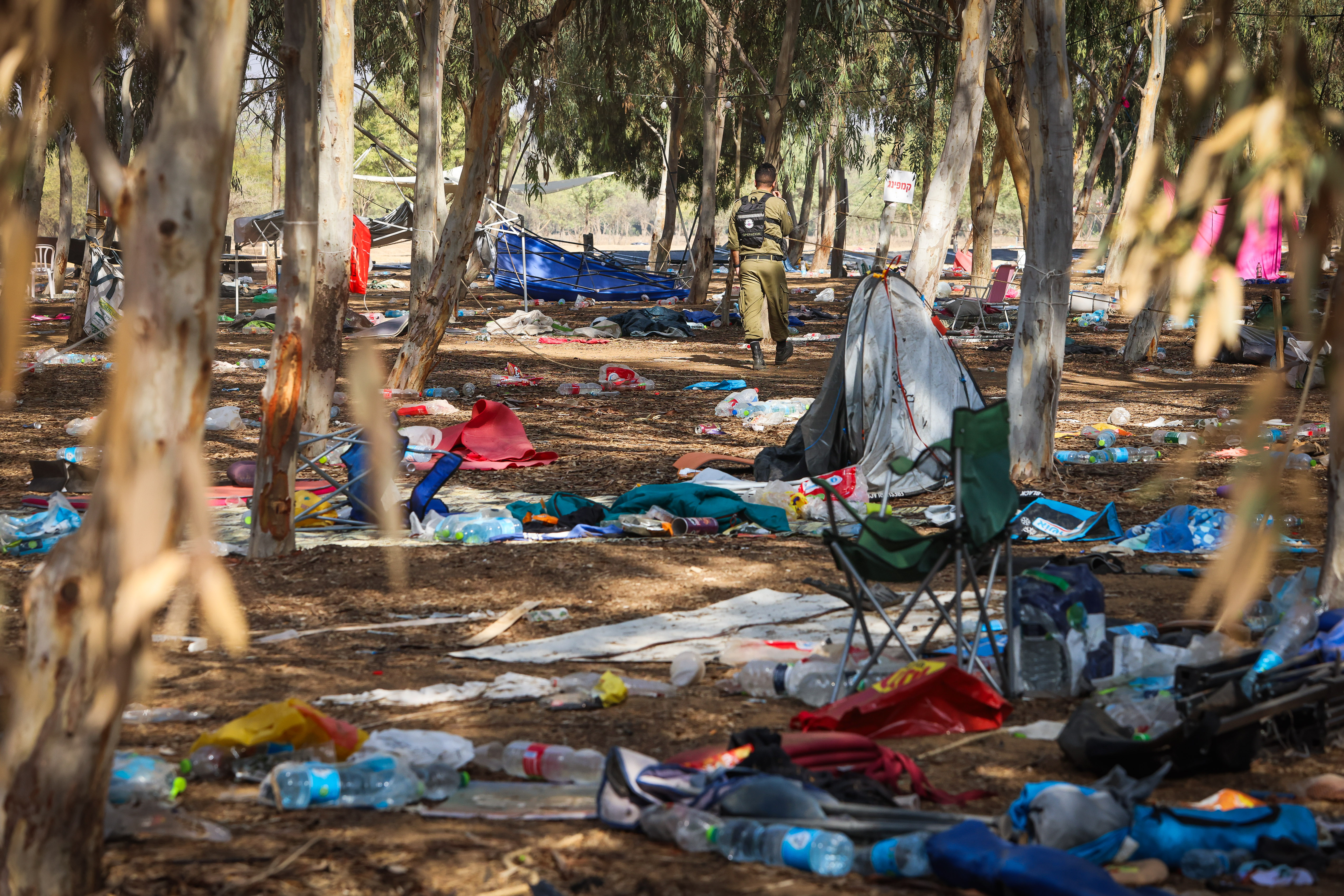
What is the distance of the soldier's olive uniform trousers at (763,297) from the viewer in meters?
11.8

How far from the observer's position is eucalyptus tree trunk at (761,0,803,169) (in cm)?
1739

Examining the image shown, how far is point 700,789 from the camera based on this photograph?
2.69 meters

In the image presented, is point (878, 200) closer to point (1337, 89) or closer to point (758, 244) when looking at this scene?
point (1337, 89)

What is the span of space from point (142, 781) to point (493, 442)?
17.8ft

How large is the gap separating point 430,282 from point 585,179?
19.2 m

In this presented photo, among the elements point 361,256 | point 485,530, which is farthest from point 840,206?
point 485,530

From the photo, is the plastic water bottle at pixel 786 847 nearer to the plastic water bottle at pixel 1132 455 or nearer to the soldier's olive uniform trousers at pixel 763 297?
the plastic water bottle at pixel 1132 455

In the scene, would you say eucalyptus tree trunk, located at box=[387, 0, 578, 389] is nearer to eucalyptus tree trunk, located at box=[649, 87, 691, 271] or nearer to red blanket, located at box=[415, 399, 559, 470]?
red blanket, located at box=[415, 399, 559, 470]

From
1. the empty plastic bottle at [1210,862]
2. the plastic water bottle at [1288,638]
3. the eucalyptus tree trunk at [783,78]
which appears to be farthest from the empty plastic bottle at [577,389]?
the empty plastic bottle at [1210,862]

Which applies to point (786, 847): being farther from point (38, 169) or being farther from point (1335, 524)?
point (38, 169)

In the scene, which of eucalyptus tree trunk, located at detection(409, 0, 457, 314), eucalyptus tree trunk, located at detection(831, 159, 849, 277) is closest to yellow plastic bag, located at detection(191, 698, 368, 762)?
eucalyptus tree trunk, located at detection(409, 0, 457, 314)

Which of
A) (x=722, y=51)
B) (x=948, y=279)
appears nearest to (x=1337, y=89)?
(x=948, y=279)

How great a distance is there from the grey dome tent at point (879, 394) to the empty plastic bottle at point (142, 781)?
4.94m

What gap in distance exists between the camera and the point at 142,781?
2746 mm
